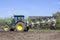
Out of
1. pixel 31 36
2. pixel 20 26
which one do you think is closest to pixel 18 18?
pixel 20 26

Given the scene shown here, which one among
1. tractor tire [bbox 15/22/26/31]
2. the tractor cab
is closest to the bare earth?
tractor tire [bbox 15/22/26/31]

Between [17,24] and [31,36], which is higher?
[17,24]

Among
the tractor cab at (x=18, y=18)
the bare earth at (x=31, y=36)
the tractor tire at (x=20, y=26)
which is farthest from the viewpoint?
the tractor cab at (x=18, y=18)

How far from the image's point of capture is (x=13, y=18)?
87.9ft

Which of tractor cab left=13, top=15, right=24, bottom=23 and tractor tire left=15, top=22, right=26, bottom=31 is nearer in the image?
tractor tire left=15, top=22, right=26, bottom=31

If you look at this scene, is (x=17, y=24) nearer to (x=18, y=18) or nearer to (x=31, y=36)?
(x=18, y=18)

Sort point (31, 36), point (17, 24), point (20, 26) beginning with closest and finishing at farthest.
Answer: point (31, 36) → point (17, 24) → point (20, 26)

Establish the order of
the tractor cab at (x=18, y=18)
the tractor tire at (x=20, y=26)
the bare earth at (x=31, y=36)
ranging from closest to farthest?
the bare earth at (x=31, y=36) → the tractor tire at (x=20, y=26) → the tractor cab at (x=18, y=18)

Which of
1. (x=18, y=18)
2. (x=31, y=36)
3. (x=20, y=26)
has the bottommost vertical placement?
(x=31, y=36)

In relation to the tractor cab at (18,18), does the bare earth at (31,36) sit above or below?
below

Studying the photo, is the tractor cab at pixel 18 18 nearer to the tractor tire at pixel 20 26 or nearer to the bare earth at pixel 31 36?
the tractor tire at pixel 20 26

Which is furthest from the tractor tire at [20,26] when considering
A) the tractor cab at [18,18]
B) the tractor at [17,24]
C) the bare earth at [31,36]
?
the bare earth at [31,36]

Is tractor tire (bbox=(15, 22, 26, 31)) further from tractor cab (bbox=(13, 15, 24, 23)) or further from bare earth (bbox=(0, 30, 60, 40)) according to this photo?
bare earth (bbox=(0, 30, 60, 40))

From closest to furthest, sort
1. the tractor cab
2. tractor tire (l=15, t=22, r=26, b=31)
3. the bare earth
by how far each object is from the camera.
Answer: the bare earth
tractor tire (l=15, t=22, r=26, b=31)
the tractor cab
